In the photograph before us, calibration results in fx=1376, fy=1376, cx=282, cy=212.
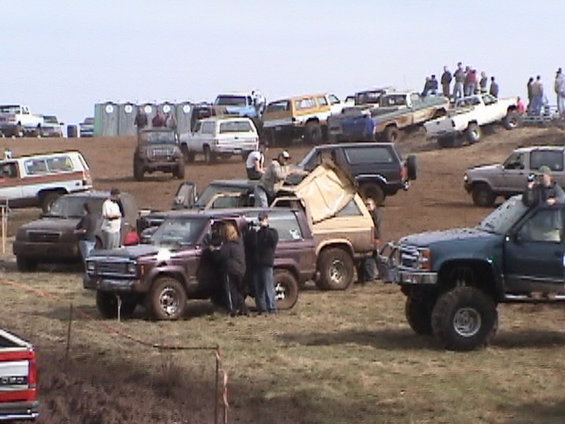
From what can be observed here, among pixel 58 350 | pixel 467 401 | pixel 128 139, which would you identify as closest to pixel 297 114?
pixel 128 139

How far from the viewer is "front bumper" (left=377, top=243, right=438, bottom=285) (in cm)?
1739

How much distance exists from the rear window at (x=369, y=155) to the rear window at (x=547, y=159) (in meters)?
3.56

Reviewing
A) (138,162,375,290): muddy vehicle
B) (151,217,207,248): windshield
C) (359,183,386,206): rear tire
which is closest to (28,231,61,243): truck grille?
(138,162,375,290): muddy vehicle

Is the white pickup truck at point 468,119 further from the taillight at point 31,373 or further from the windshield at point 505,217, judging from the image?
the taillight at point 31,373

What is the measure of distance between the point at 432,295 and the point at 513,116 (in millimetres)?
31822

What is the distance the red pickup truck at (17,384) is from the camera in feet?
35.1

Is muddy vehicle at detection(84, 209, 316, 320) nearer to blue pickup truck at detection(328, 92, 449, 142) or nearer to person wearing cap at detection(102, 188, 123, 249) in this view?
person wearing cap at detection(102, 188, 123, 249)

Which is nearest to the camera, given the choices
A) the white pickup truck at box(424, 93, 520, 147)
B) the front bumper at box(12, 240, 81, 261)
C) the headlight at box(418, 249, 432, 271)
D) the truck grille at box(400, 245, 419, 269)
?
the headlight at box(418, 249, 432, 271)

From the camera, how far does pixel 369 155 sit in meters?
34.4

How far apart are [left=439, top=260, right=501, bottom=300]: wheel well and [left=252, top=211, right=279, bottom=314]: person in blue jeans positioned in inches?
136

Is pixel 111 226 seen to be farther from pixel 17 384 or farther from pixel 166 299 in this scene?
pixel 17 384

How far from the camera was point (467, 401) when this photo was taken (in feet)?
46.9

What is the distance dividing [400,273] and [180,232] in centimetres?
440

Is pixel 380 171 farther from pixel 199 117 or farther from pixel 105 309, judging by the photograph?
pixel 199 117
